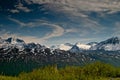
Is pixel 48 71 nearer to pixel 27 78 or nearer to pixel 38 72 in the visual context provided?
pixel 38 72

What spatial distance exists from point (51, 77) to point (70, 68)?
609 cm

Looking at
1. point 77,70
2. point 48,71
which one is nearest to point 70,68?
point 77,70

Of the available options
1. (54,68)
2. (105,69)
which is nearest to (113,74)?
(105,69)

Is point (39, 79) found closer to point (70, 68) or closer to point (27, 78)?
point (27, 78)

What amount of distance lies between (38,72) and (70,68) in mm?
4375

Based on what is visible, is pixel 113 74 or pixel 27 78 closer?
pixel 27 78

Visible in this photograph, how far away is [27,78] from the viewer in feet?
86.1

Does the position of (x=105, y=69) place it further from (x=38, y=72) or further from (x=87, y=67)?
(x=38, y=72)

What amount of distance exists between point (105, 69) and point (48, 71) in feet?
22.2

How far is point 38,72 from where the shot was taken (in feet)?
95.2

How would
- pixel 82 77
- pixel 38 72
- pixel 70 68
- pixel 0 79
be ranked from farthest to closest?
1. pixel 70 68
2. pixel 38 72
3. pixel 82 77
4. pixel 0 79

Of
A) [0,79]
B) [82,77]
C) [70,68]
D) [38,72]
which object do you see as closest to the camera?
[0,79]

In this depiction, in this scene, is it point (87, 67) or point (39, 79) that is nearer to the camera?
point (39, 79)

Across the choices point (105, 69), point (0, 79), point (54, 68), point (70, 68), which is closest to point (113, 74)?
point (105, 69)
